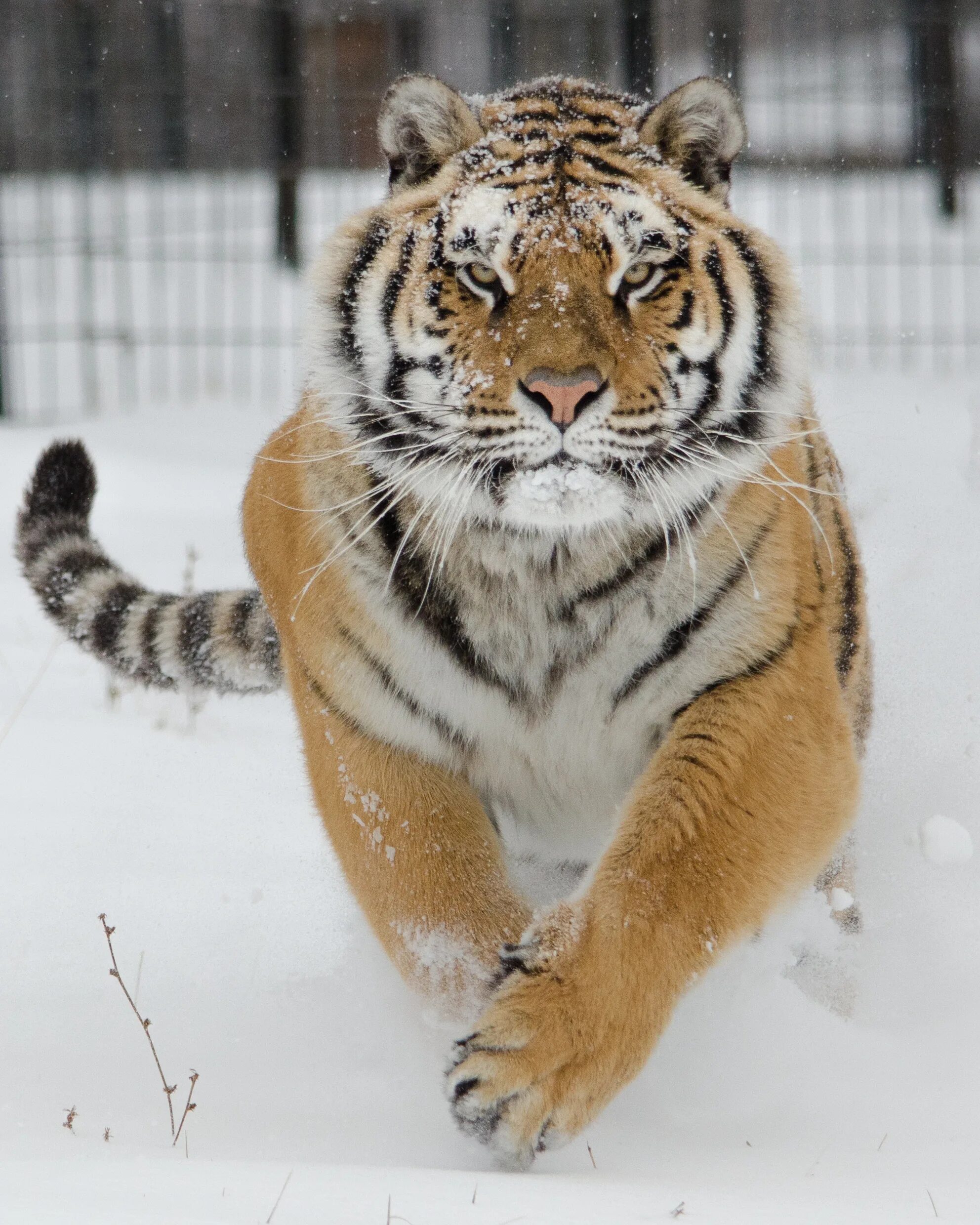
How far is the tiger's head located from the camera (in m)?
1.72

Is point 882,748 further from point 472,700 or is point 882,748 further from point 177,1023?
point 177,1023

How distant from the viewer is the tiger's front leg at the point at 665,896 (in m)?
1.59

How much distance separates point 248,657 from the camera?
2861 millimetres

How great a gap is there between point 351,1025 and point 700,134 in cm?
130

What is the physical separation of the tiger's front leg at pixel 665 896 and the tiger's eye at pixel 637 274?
0.50 meters

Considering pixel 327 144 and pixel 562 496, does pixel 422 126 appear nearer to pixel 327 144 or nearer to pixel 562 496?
pixel 562 496

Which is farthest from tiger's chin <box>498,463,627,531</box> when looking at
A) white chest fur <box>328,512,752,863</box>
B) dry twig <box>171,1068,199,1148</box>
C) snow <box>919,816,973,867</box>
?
snow <box>919,816,973,867</box>

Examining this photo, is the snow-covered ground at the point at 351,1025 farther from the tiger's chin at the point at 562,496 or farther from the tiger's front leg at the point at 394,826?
the tiger's chin at the point at 562,496

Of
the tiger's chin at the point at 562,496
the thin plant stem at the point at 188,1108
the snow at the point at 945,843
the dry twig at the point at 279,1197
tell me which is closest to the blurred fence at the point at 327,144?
the snow at the point at 945,843

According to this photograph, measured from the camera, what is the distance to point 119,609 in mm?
2986

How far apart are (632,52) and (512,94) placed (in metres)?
3.90

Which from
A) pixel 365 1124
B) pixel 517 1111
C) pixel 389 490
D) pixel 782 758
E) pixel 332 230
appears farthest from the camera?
pixel 332 230

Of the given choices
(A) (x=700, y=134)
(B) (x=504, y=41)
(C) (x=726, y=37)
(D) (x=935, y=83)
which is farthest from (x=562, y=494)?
(D) (x=935, y=83)

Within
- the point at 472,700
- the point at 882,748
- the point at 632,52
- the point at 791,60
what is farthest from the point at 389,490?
the point at 791,60
